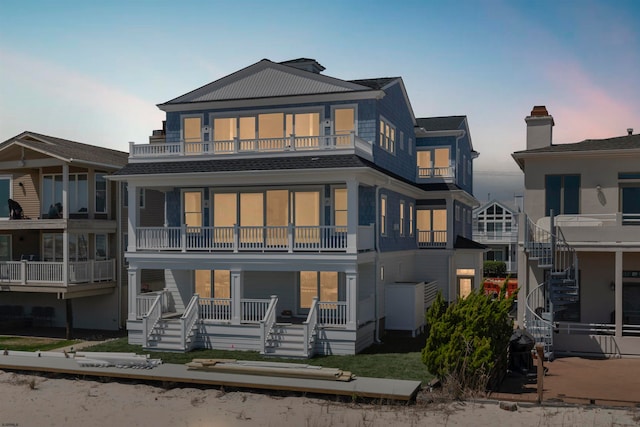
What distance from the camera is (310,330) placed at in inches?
862

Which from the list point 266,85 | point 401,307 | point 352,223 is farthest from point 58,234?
point 401,307

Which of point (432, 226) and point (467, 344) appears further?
point (432, 226)

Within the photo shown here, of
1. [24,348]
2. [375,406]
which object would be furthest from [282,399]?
[24,348]

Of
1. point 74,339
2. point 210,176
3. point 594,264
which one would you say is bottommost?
point 74,339

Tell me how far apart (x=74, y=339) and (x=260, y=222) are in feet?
31.2

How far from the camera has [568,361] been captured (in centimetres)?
2144

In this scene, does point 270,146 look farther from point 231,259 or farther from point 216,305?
point 216,305

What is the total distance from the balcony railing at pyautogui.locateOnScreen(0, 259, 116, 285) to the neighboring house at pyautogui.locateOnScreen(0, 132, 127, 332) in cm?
4

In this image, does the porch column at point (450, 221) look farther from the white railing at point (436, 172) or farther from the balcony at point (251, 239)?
the balcony at point (251, 239)

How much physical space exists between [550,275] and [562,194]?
452 centimetres

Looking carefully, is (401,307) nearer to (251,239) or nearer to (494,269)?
(251,239)

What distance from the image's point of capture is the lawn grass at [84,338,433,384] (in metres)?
19.3

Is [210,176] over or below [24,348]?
over

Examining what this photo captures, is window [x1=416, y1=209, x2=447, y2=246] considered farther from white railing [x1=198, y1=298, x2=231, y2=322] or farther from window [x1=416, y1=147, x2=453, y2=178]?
white railing [x1=198, y1=298, x2=231, y2=322]
